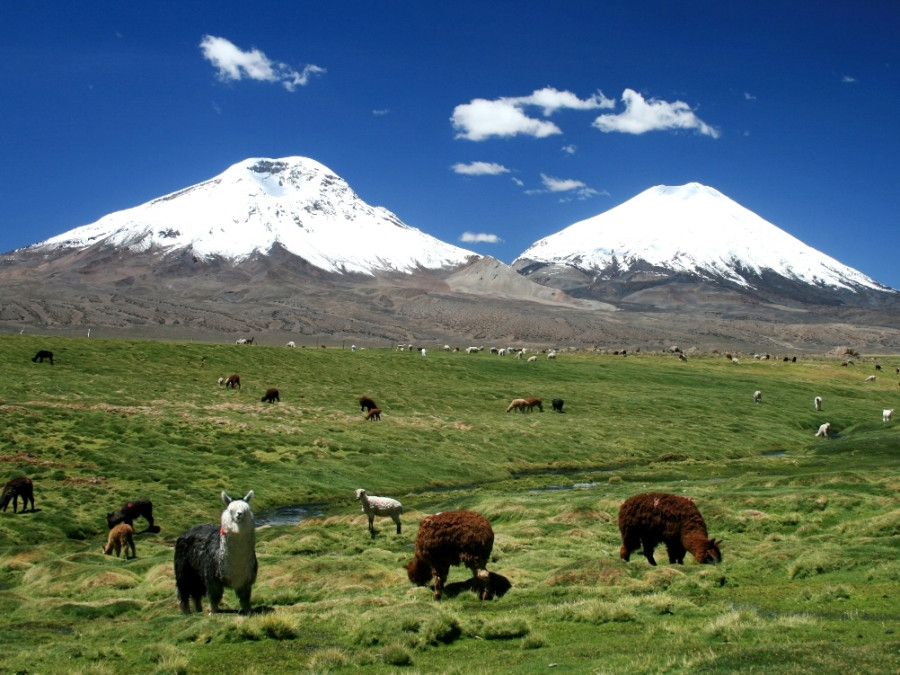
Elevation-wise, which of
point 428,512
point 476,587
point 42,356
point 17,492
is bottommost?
point 428,512

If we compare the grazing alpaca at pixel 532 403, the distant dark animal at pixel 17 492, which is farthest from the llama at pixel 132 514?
the grazing alpaca at pixel 532 403

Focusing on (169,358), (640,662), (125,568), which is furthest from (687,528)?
(169,358)

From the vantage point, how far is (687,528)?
64.0 ft

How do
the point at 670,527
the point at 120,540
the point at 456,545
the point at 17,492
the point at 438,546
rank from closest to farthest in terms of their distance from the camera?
the point at 456,545 → the point at 438,546 → the point at 670,527 → the point at 120,540 → the point at 17,492

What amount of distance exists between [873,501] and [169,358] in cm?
6820

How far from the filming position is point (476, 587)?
17.7m

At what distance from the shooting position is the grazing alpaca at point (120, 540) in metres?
26.5

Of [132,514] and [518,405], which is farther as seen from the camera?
[518,405]

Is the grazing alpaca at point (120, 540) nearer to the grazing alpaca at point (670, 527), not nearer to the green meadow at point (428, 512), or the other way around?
the green meadow at point (428, 512)

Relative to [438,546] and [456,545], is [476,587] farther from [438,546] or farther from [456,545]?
[438,546]

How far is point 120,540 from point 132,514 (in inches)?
193

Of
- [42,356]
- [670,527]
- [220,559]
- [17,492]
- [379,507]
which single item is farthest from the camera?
[42,356]

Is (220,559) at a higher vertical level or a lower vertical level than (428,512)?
higher

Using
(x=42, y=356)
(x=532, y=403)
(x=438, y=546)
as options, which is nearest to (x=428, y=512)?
(x=438, y=546)
